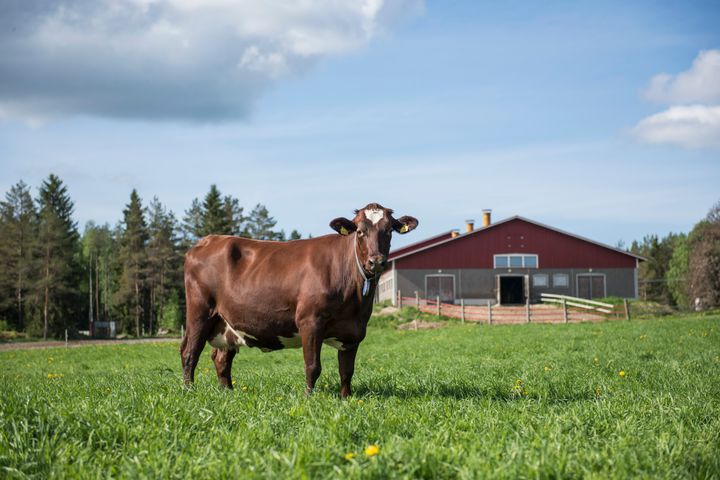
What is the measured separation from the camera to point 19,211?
232ft

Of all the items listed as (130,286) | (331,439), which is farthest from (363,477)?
(130,286)

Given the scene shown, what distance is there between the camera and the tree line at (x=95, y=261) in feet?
198

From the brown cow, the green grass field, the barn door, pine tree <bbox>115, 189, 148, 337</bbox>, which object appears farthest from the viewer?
pine tree <bbox>115, 189, 148, 337</bbox>

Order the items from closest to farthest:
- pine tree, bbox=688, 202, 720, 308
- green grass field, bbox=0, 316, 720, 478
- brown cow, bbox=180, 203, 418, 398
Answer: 1. green grass field, bbox=0, 316, 720, 478
2. brown cow, bbox=180, 203, 418, 398
3. pine tree, bbox=688, 202, 720, 308

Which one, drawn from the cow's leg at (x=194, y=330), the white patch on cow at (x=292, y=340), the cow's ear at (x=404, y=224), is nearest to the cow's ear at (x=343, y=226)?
the cow's ear at (x=404, y=224)

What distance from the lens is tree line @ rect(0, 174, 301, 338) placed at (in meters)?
60.3

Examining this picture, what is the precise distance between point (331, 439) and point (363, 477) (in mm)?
880

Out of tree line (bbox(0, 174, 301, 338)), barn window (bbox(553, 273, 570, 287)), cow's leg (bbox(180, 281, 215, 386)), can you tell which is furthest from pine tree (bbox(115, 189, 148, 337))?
cow's leg (bbox(180, 281, 215, 386))

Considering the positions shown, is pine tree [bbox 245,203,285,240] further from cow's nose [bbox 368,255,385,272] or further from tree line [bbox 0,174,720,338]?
cow's nose [bbox 368,255,385,272]

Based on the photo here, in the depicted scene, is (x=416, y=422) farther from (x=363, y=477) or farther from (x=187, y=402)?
(x=187, y=402)

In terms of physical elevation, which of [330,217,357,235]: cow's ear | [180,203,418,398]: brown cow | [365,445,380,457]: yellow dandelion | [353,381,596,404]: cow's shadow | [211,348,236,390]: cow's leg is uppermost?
[330,217,357,235]: cow's ear

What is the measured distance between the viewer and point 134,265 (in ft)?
238

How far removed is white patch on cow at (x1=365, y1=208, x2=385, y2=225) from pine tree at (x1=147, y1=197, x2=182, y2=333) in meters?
66.0

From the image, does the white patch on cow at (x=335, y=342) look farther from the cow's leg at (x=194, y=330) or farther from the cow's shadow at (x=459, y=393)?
the cow's leg at (x=194, y=330)
